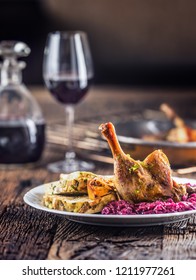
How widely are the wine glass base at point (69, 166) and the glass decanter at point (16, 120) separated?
3.0 inches

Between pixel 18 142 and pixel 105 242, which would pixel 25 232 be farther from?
pixel 18 142

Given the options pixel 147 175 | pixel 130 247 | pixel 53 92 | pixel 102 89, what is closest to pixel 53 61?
pixel 53 92

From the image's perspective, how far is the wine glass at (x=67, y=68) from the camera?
206cm

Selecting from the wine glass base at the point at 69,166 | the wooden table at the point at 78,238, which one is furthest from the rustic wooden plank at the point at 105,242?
the wine glass base at the point at 69,166

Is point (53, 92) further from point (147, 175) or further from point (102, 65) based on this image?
point (102, 65)

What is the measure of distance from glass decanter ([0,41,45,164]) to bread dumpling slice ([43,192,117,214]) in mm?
768

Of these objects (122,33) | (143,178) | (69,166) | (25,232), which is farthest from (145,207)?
(122,33)

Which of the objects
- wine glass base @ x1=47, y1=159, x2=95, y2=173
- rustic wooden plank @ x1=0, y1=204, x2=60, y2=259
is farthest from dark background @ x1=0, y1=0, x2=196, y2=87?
rustic wooden plank @ x1=0, y1=204, x2=60, y2=259

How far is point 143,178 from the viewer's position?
1318mm

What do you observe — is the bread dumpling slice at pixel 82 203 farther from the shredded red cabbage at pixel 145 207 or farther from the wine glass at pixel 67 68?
the wine glass at pixel 67 68

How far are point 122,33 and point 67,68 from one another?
2.29m

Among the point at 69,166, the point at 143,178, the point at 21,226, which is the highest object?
the point at 143,178

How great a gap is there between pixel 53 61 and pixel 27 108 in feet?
0.58

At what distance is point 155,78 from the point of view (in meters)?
4.20
